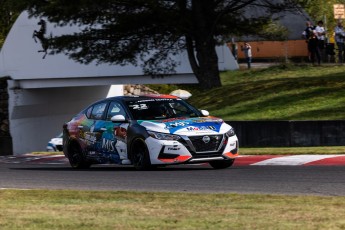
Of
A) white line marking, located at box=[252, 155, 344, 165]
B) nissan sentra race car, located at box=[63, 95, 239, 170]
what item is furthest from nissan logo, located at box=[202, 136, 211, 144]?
white line marking, located at box=[252, 155, 344, 165]

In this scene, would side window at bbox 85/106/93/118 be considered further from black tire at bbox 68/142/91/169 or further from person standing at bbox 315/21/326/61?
person standing at bbox 315/21/326/61

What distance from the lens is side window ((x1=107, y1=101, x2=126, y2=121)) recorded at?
1781 centimetres

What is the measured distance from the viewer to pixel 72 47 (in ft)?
112

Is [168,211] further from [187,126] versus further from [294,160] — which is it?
[294,160]

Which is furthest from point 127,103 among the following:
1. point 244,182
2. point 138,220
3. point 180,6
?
point 180,6

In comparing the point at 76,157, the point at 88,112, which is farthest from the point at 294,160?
the point at 76,157

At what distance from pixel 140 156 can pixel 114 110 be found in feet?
4.59

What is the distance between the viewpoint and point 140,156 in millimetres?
17000

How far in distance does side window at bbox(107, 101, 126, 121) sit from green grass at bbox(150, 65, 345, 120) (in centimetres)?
853

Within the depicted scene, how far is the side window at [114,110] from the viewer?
17.8 m

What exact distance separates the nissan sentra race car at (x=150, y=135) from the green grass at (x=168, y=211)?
153 inches

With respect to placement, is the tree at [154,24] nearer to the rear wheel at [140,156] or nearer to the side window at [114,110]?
the side window at [114,110]

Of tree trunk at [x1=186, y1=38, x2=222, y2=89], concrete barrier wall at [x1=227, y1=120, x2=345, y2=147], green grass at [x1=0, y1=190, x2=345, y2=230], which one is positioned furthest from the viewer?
tree trunk at [x1=186, y1=38, x2=222, y2=89]

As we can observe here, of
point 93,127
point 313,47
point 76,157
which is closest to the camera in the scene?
point 93,127
